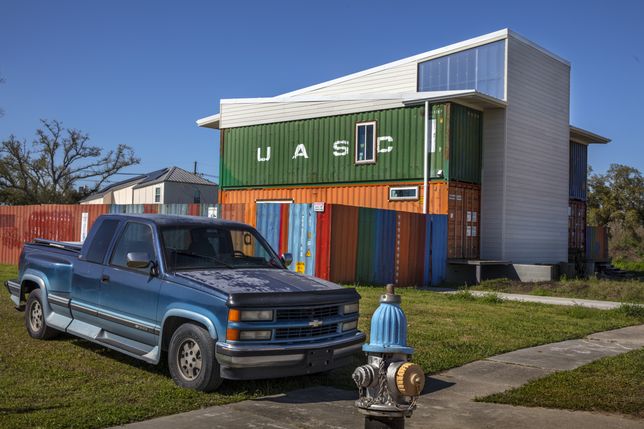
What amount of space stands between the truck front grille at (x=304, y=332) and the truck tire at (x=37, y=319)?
3968 millimetres

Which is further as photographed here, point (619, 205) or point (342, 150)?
point (619, 205)

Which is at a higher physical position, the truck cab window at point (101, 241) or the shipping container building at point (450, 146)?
the shipping container building at point (450, 146)

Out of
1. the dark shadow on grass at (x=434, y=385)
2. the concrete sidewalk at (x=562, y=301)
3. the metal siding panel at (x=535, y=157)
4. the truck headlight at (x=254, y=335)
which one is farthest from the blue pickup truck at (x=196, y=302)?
the metal siding panel at (x=535, y=157)

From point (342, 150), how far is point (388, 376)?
21046 mm

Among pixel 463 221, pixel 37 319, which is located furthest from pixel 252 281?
pixel 463 221

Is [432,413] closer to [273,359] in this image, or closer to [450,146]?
[273,359]

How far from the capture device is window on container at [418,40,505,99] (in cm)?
2317

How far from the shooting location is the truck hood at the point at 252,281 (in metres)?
6.44

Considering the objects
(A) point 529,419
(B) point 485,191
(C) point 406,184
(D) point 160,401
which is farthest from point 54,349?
(B) point 485,191

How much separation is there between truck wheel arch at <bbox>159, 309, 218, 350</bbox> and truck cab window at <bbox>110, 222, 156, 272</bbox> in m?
0.99

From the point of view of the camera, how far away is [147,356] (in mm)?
6887

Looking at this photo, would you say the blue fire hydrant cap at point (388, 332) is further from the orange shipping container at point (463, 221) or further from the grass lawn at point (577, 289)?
the orange shipping container at point (463, 221)

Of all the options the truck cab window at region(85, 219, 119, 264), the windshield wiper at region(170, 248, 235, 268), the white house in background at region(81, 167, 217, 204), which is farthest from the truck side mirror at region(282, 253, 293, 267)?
the white house in background at region(81, 167, 217, 204)

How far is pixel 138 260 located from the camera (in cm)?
686
